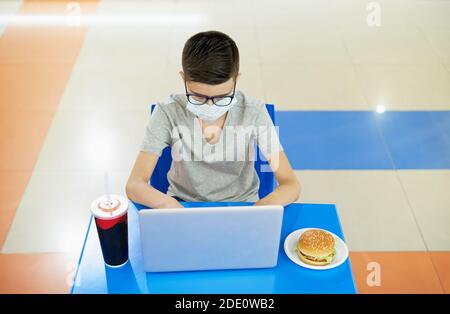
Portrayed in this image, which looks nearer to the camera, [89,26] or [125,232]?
[125,232]

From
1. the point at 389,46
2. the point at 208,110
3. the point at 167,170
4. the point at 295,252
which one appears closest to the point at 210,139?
the point at 208,110

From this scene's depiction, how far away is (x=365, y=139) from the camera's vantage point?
10.7 feet

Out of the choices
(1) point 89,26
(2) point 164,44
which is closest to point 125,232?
(2) point 164,44

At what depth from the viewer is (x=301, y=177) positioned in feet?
9.82

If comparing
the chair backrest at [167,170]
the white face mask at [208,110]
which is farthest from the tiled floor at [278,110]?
the white face mask at [208,110]

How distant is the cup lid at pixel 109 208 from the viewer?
1318mm

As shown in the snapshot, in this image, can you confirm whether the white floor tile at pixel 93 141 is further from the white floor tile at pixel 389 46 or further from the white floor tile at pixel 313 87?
the white floor tile at pixel 389 46

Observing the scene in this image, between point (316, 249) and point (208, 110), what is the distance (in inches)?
23.1

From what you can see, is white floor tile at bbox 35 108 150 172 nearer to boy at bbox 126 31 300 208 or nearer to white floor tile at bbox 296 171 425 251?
white floor tile at bbox 296 171 425 251

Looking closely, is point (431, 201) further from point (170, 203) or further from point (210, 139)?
point (170, 203)

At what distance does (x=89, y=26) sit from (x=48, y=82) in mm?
900

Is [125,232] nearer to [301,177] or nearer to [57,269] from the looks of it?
[57,269]

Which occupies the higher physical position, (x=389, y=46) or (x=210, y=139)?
(x=210, y=139)

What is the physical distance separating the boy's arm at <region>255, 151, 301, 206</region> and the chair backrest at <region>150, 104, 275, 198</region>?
0.13 meters
